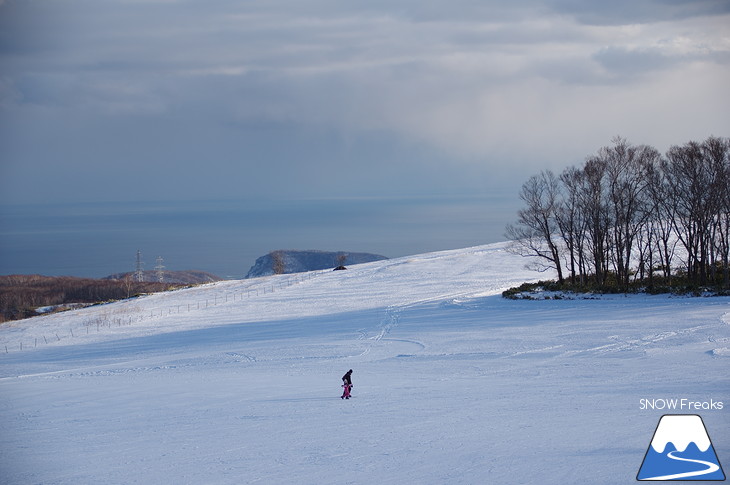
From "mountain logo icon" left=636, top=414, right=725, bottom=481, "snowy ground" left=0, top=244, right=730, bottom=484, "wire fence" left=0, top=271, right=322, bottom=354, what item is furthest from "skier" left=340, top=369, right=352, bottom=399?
"wire fence" left=0, top=271, right=322, bottom=354

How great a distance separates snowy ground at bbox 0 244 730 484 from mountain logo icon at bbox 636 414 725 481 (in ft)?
0.71

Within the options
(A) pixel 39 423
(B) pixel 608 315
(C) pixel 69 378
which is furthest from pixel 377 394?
(B) pixel 608 315

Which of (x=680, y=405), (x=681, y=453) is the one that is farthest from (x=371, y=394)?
(x=681, y=453)

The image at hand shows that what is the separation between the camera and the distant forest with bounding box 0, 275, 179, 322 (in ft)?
220

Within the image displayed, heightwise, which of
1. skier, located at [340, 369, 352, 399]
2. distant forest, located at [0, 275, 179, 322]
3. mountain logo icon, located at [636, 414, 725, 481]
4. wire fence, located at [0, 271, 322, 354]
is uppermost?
distant forest, located at [0, 275, 179, 322]

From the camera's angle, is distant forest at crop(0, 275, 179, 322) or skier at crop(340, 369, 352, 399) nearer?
skier at crop(340, 369, 352, 399)

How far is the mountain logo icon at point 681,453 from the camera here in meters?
9.04

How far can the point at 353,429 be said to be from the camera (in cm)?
1211

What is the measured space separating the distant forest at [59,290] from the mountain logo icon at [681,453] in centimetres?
6039

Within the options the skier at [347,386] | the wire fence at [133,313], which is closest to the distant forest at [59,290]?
the wire fence at [133,313]

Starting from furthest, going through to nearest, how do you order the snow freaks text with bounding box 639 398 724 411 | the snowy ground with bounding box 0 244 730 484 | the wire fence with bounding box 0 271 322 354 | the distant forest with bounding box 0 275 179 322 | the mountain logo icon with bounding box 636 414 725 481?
1. the distant forest with bounding box 0 275 179 322
2. the wire fence with bounding box 0 271 322 354
3. the snow freaks text with bounding box 639 398 724 411
4. the snowy ground with bounding box 0 244 730 484
5. the mountain logo icon with bounding box 636 414 725 481

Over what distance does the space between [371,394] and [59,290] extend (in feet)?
222

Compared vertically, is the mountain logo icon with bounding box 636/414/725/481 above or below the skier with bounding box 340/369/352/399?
below

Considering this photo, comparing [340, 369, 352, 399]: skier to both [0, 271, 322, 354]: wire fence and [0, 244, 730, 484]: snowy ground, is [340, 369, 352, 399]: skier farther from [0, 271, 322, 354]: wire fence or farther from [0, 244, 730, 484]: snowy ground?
[0, 271, 322, 354]: wire fence
